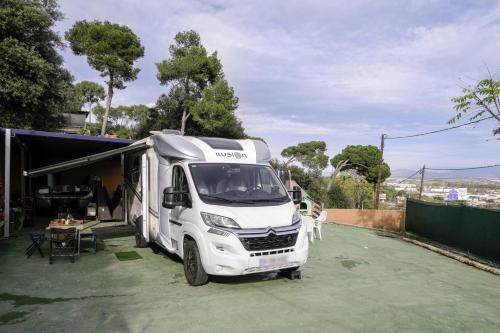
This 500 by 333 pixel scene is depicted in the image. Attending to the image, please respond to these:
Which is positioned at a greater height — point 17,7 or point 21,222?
point 17,7

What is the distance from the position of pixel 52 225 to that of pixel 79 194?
234 inches

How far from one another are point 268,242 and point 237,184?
1.23 metres

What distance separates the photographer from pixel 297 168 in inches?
1225

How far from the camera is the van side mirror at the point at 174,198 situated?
20.5 feet

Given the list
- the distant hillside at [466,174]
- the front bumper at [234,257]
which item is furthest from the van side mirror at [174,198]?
the distant hillside at [466,174]

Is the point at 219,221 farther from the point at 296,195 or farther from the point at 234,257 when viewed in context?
the point at 296,195

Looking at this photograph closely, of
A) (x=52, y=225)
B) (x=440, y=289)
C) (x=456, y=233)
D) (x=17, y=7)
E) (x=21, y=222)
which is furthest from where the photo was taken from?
(x=17, y=7)

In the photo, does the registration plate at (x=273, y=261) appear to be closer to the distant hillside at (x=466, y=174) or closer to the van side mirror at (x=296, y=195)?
the van side mirror at (x=296, y=195)

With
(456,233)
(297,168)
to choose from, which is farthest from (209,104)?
(456,233)

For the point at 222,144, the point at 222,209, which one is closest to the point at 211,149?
the point at 222,144

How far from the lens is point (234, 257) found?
Answer: 17.9 feet

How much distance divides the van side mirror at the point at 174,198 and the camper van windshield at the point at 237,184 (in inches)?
12.0

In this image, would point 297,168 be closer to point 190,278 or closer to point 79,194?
point 79,194

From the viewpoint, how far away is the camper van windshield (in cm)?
616
